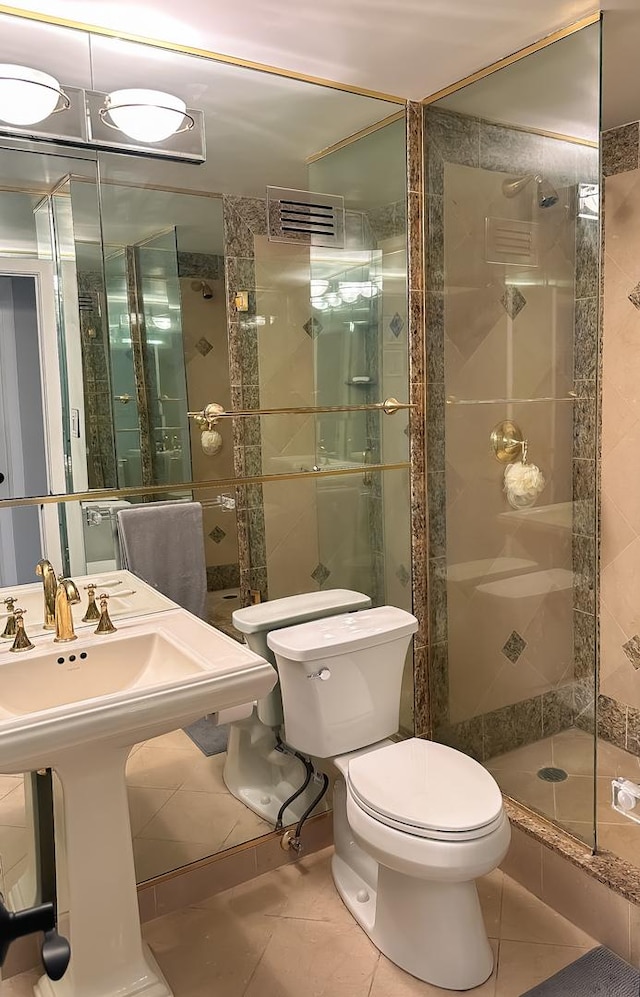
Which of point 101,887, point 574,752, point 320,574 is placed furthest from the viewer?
point 320,574

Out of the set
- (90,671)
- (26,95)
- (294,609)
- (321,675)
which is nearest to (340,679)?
(321,675)

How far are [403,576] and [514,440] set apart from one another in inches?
24.5

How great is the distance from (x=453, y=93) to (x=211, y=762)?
7.37 feet

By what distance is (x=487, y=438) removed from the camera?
2.64 m

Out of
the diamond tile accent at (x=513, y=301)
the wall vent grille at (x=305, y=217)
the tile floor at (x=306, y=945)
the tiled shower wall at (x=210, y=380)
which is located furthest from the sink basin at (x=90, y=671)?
the diamond tile accent at (x=513, y=301)

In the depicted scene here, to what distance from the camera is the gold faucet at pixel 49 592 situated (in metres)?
1.98


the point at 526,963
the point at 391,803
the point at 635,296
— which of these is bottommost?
the point at 526,963

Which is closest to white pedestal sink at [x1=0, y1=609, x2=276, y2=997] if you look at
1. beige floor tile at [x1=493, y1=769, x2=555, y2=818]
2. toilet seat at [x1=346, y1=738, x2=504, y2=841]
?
toilet seat at [x1=346, y1=738, x2=504, y2=841]

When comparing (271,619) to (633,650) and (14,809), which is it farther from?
(633,650)

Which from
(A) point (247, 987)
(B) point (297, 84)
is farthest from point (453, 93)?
(A) point (247, 987)

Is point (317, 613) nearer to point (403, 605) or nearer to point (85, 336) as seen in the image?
point (403, 605)

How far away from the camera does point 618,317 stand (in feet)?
10.0

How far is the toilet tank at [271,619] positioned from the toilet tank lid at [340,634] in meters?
0.06

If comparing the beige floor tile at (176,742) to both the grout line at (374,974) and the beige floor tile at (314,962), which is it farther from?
the grout line at (374,974)
